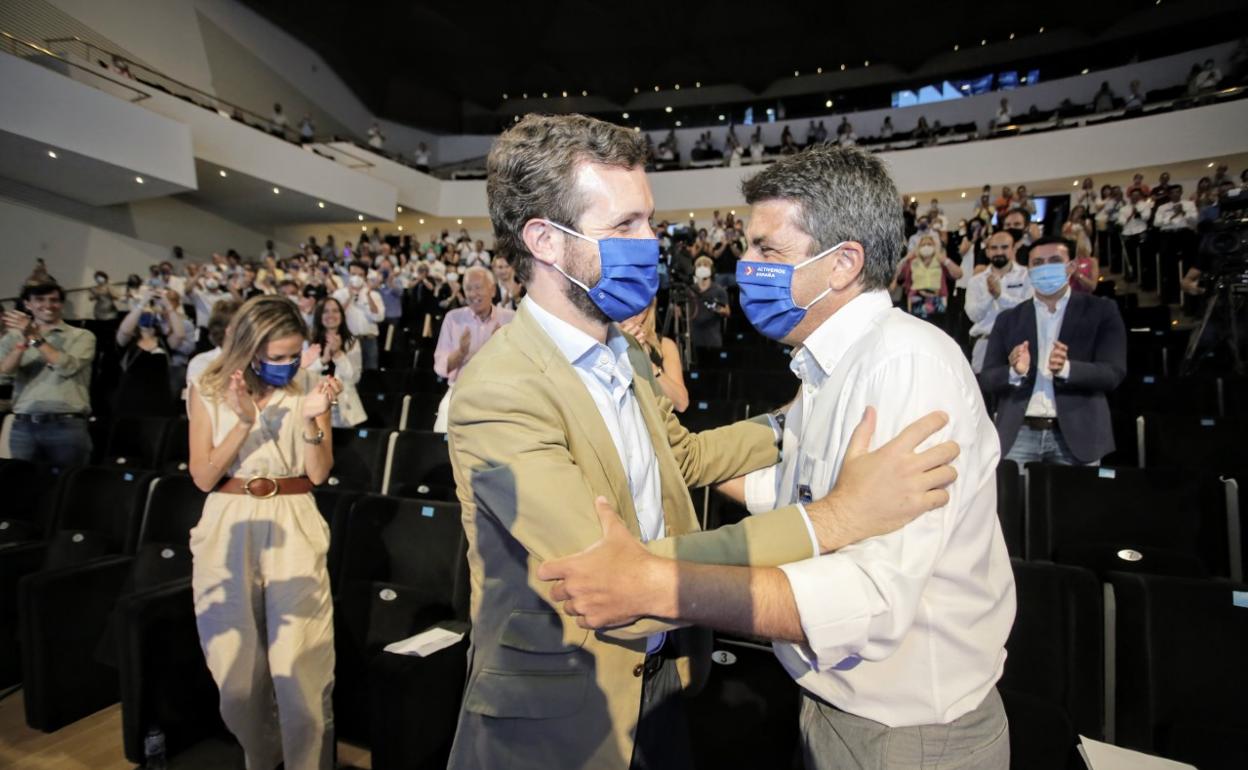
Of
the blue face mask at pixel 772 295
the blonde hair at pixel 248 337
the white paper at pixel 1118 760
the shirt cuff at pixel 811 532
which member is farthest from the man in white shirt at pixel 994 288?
the blonde hair at pixel 248 337

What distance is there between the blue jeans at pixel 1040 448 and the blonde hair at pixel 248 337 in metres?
3.51

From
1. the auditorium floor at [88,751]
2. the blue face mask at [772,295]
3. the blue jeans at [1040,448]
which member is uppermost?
the blue face mask at [772,295]

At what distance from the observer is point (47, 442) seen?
4566mm

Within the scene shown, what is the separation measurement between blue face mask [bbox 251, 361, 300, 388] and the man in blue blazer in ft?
10.2

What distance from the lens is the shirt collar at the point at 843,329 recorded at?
3.93 ft

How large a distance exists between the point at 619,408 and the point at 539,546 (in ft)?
1.34

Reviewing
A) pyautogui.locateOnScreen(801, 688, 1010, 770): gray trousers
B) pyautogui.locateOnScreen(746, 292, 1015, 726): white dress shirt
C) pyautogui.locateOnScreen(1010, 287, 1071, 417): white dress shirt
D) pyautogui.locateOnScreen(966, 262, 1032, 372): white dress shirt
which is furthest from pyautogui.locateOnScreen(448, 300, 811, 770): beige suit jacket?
pyautogui.locateOnScreen(966, 262, 1032, 372): white dress shirt

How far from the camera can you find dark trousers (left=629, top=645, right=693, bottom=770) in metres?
1.26

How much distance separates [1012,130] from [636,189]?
18.9m

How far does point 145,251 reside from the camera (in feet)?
48.6

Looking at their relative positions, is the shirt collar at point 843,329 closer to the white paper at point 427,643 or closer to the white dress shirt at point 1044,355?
the white paper at point 427,643

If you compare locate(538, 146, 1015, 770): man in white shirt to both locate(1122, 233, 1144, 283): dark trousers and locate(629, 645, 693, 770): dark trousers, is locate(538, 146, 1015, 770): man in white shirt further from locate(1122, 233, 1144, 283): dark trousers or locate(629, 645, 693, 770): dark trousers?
locate(1122, 233, 1144, 283): dark trousers

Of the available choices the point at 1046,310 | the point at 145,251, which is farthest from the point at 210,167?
the point at 1046,310

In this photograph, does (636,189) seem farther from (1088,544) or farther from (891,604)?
(1088,544)
